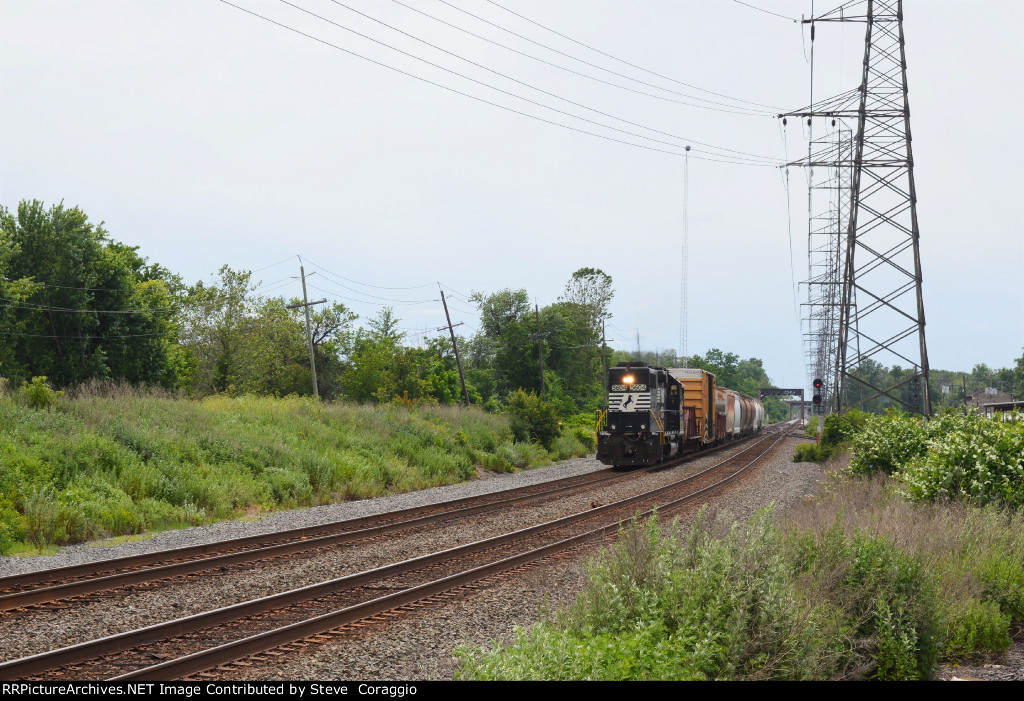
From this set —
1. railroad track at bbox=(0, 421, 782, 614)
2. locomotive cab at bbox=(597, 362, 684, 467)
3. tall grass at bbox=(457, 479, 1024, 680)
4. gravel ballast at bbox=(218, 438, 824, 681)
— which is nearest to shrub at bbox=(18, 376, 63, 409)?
railroad track at bbox=(0, 421, 782, 614)

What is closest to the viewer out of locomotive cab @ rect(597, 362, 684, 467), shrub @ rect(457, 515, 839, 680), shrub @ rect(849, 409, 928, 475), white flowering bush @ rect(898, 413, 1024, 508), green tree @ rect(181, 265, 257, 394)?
shrub @ rect(457, 515, 839, 680)

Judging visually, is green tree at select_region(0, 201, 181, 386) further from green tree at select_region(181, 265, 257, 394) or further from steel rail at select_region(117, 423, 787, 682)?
steel rail at select_region(117, 423, 787, 682)

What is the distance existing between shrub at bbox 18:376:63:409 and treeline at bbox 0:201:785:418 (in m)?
18.3

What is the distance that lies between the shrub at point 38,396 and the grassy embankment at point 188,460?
0.10 m

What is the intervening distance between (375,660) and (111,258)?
46.1m

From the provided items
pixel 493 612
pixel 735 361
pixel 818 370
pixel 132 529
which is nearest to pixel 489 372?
pixel 818 370

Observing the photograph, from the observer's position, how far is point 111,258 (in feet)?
152

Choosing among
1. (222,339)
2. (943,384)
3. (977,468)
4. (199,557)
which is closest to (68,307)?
(222,339)

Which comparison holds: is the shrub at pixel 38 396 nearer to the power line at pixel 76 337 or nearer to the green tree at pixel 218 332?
the power line at pixel 76 337

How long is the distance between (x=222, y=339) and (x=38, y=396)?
49.4 meters

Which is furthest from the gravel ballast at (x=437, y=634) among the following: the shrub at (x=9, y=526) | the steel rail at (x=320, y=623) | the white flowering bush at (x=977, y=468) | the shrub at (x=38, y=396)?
Answer: the shrub at (x=38, y=396)

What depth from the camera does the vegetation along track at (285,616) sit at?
661 centimetres

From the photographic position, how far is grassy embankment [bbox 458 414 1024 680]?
5695 mm

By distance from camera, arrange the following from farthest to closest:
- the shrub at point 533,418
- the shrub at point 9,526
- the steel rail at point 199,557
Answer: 1. the shrub at point 533,418
2. the shrub at point 9,526
3. the steel rail at point 199,557
